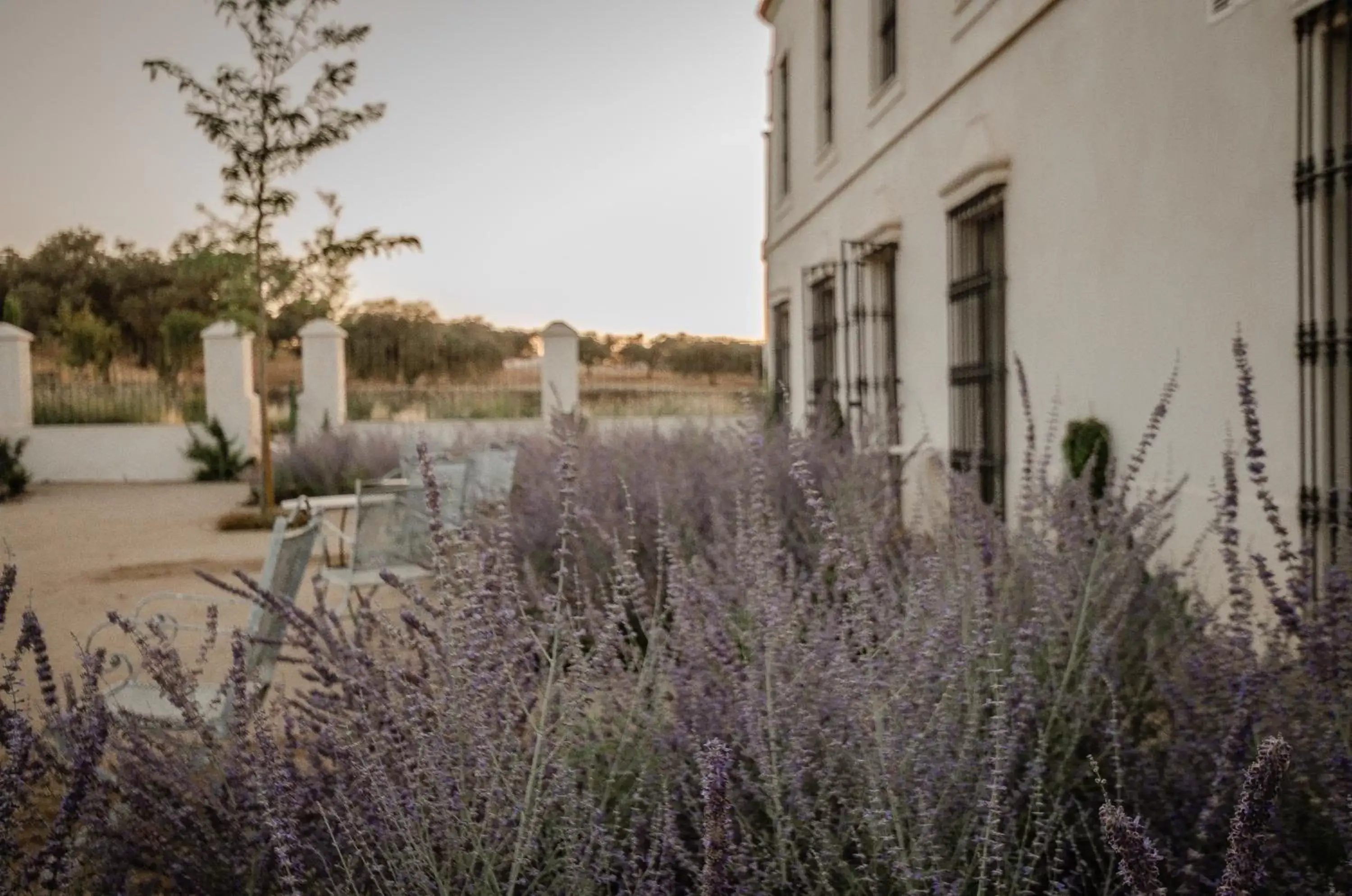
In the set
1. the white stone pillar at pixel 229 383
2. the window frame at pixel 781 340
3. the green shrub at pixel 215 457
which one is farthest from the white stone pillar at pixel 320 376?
the window frame at pixel 781 340

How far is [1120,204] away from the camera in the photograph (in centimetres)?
525

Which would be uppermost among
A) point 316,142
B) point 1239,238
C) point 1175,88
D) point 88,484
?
point 316,142

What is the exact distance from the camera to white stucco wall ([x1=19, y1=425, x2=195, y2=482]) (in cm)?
1736

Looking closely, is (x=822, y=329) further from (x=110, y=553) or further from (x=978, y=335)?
(x=110, y=553)

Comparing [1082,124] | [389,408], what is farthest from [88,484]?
[1082,124]

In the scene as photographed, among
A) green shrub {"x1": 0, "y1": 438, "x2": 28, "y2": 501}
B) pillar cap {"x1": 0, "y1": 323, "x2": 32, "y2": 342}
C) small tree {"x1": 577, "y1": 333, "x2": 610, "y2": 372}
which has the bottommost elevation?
green shrub {"x1": 0, "y1": 438, "x2": 28, "y2": 501}

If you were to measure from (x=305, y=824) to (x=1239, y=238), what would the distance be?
4.00m

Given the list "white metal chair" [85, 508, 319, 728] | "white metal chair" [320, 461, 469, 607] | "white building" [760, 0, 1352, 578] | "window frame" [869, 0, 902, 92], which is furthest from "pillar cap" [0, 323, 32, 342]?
"white metal chair" [85, 508, 319, 728]

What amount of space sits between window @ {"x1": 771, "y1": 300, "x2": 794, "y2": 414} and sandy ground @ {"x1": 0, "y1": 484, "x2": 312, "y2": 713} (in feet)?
21.0

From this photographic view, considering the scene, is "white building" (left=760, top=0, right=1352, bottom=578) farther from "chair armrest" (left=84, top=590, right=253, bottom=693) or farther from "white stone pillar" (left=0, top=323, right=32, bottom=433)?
"white stone pillar" (left=0, top=323, right=32, bottom=433)

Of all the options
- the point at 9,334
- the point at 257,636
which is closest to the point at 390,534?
the point at 257,636

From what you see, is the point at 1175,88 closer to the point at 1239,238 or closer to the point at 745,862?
the point at 1239,238

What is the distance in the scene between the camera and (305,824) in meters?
2.00

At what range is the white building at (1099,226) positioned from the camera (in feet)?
12.7
